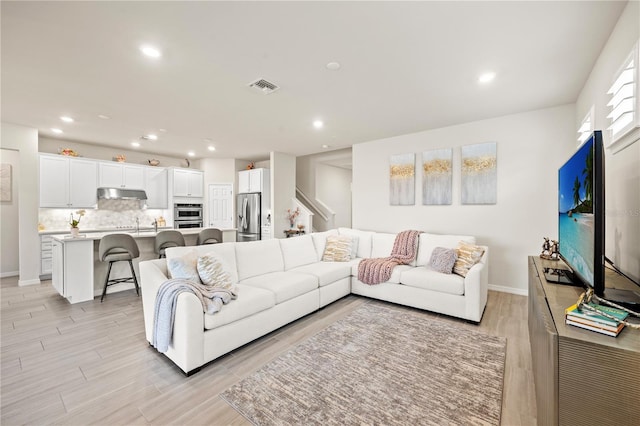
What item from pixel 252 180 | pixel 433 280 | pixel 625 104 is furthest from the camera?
pixel 252 180

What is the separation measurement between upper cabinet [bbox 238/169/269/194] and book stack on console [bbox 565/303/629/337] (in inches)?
252

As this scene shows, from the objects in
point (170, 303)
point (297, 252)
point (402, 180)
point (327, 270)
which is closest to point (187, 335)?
point (170, 303)

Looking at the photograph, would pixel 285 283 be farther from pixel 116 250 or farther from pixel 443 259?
pixel 116 250

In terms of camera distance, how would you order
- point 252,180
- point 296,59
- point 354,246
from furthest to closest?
point 252,180 < point 354,246 < point 296,59

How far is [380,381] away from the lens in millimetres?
1971

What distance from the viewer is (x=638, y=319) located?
1.18 metres

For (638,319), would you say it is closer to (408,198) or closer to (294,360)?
(294,360)

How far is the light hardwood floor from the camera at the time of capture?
1674mm

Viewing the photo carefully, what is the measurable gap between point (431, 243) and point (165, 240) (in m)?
4.01

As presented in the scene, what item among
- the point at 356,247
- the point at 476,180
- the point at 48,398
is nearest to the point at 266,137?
the point at 356,247

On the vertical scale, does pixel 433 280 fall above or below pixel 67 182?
below

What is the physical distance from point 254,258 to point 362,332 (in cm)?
152

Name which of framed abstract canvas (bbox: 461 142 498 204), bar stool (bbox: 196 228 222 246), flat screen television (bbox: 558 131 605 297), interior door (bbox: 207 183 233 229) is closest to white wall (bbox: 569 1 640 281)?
flat screen television (bbox: 558 131 605 297)

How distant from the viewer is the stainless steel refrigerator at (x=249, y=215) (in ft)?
22.9
